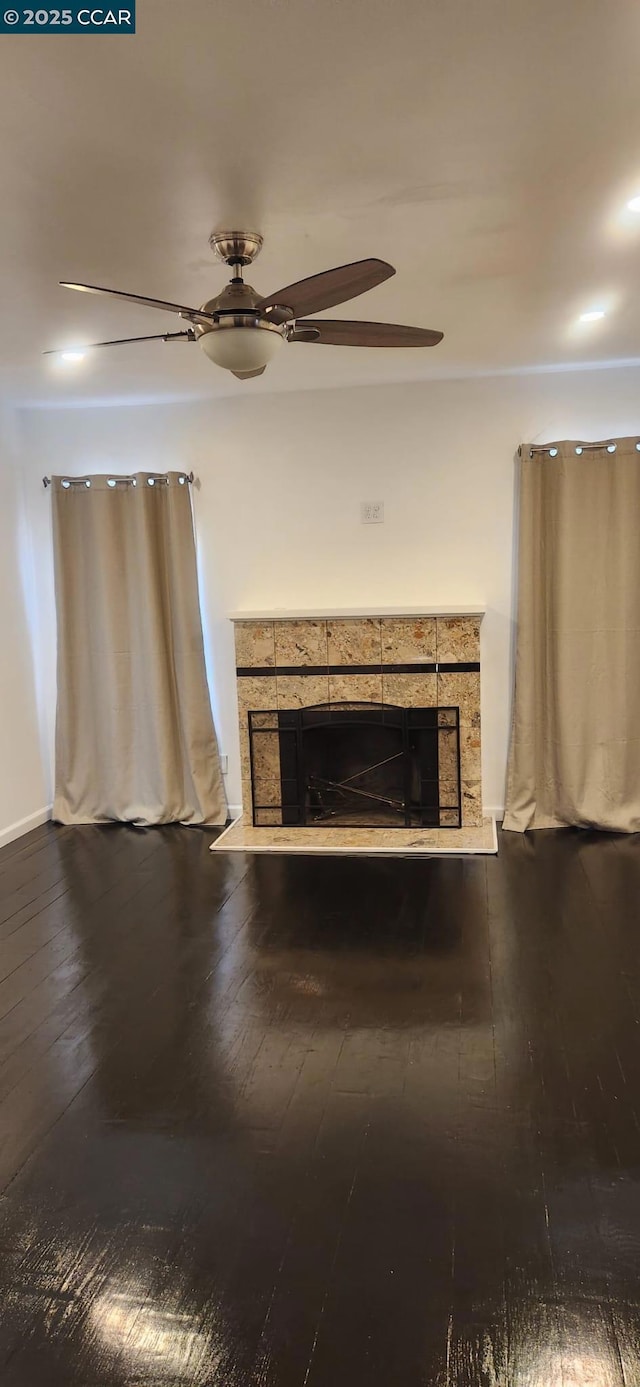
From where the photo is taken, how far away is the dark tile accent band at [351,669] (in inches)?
175

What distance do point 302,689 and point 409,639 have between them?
2.13 feet

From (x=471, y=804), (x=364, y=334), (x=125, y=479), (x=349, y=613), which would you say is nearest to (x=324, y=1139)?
(x=364, y=334)

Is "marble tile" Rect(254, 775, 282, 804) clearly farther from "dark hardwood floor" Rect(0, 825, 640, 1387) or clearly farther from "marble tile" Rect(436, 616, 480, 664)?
"marble tile" Rect(436, 616, 480, 664)

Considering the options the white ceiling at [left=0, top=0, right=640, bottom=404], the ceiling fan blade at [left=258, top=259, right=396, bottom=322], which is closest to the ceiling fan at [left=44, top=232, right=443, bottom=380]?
the ceiling fan blade at [left=258, top=259, right=396, bottom=322]

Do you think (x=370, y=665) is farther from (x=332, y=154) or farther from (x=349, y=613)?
(x=332, y=154)

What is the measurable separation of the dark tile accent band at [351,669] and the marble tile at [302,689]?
24 millimetres

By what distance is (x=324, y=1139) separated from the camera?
83.4 inches

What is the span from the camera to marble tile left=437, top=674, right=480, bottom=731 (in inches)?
175

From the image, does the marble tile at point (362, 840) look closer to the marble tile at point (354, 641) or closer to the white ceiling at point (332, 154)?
the marble tile at point (354, 641)

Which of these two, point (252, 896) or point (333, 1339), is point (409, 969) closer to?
point (252, 896)

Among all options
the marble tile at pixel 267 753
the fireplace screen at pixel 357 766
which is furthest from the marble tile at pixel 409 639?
the marble tile at pixel 267 753

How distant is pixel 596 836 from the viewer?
436 centimetres

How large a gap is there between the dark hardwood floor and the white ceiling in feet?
7.74

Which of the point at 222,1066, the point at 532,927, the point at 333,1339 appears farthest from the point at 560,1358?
the point at 532,927
